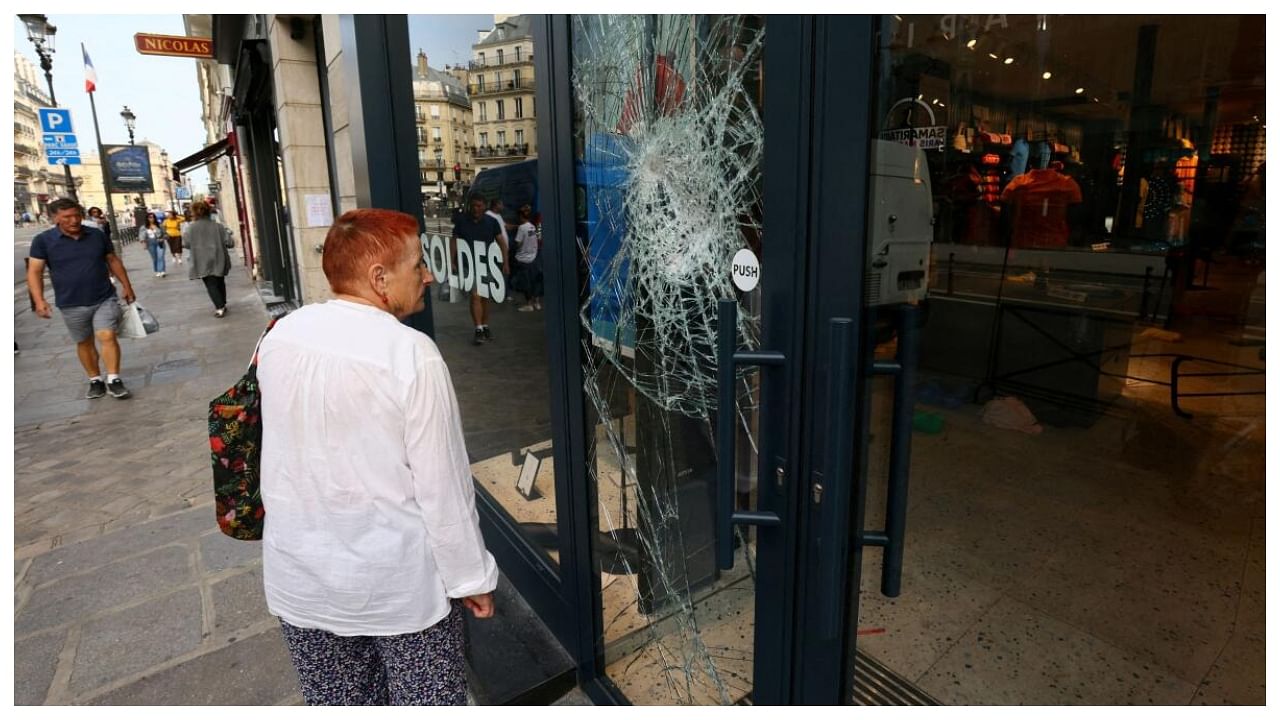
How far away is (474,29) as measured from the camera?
3.07 meters

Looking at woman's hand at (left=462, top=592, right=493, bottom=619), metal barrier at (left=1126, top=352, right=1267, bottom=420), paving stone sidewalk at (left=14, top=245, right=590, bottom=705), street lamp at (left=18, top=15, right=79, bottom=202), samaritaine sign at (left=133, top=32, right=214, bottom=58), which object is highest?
street lamp at (left=18, top=15, right=79, bottom=202)

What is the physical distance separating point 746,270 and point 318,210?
7.44m

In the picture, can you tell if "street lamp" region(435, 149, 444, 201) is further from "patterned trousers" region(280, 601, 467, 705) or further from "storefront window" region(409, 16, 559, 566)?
"patterned trousers" region(280, 601, 467, 705)

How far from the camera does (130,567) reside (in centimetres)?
340

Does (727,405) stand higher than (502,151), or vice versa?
(502,151)

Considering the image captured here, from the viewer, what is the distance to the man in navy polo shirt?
5.81 meters

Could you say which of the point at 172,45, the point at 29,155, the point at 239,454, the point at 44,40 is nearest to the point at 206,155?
the point at 44,40

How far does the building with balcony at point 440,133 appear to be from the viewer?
3.30m

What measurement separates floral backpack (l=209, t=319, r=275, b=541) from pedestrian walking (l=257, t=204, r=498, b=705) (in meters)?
0.08

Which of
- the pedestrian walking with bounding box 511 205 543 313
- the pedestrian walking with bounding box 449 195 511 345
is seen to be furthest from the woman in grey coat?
the pedestrian walking with bounding box 511 205 543 313

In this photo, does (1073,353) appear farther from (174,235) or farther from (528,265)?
(174,235)

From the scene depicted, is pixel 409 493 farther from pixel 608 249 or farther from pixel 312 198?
pixel 312 198

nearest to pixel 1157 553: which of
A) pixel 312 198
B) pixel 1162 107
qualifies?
pixel 312 198

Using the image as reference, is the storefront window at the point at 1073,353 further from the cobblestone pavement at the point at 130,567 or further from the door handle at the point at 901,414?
the cobblestone pavement at the point at 130,567
